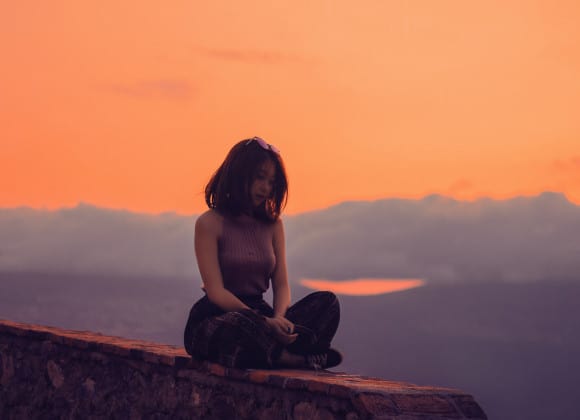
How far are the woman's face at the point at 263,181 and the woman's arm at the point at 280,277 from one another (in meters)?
0.30

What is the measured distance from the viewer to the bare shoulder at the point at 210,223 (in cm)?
480

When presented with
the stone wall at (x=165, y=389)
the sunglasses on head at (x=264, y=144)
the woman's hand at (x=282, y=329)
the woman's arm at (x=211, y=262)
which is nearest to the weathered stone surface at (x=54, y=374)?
the stone wall at (x=165, y=389)

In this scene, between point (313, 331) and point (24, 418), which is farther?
point (24, 418)

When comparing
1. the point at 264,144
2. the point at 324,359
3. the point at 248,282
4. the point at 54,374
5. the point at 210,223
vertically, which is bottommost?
the point at 54,374

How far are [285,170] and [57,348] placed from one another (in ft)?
9.33

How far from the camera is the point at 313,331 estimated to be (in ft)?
15.9

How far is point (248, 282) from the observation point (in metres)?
4.90

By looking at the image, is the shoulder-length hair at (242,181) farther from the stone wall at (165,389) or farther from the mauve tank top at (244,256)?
the stone wall at (165,389)

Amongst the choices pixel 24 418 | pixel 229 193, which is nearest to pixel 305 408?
pixel 229 193

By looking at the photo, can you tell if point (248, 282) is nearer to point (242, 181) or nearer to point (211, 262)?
point (211, 262)

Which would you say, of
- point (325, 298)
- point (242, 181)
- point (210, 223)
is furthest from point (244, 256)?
point (325, 298)

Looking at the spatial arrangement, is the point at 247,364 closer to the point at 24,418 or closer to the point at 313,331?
the point at 313,331

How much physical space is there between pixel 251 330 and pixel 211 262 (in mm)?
450

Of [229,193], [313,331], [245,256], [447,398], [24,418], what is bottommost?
[24,418]
